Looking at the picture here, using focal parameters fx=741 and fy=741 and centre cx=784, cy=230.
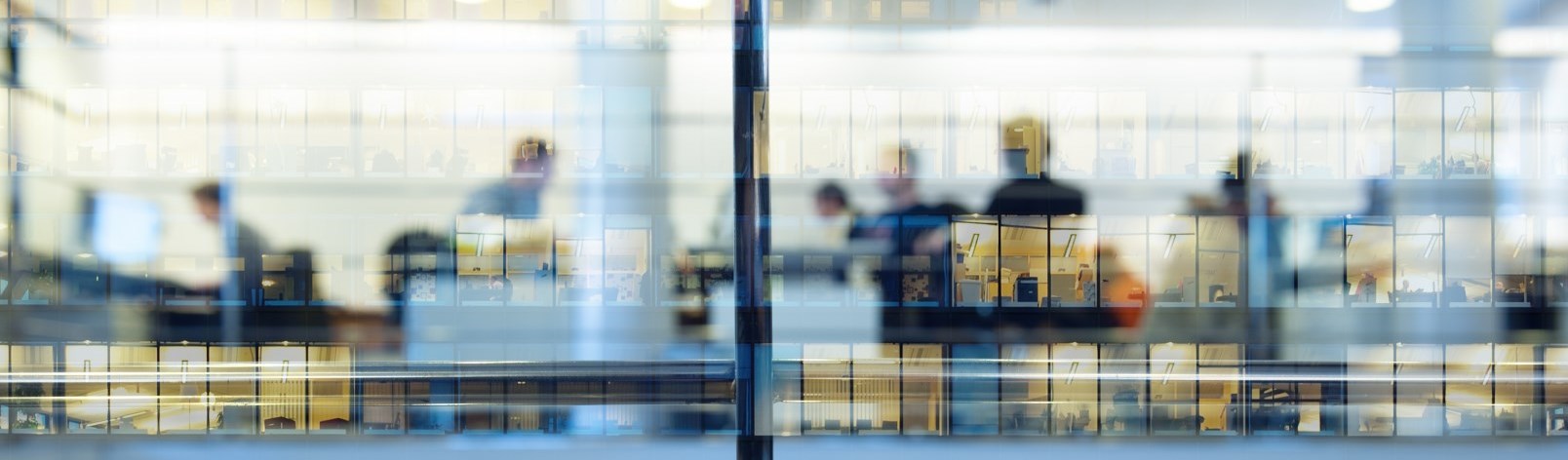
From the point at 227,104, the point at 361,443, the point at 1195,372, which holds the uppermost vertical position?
the point at 227,104

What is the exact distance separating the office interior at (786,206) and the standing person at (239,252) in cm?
2

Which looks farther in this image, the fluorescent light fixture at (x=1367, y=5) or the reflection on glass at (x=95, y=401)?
the reflection on glass at (x=95, y=401)

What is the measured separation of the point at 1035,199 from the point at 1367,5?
4.47 ft

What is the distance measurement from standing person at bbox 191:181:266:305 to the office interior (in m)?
0.02

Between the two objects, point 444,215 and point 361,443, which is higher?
point 444,215

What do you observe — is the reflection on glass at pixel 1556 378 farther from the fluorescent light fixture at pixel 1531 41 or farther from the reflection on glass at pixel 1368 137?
the fluorescent light fixture at pixel 1531 41

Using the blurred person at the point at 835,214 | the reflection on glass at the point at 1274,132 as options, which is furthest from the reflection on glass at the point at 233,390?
the reflection on glass at the point at 1274,132

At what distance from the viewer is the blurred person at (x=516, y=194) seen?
8.75 feet

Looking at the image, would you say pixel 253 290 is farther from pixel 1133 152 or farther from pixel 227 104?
pixel 1133 152

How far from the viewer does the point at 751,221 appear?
2.61 m

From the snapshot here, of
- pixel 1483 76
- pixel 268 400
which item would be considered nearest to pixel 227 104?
pixel 268 400

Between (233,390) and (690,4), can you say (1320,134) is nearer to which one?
(690,4)

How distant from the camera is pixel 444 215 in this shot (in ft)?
8.75

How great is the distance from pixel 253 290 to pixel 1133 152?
10.6 ft
